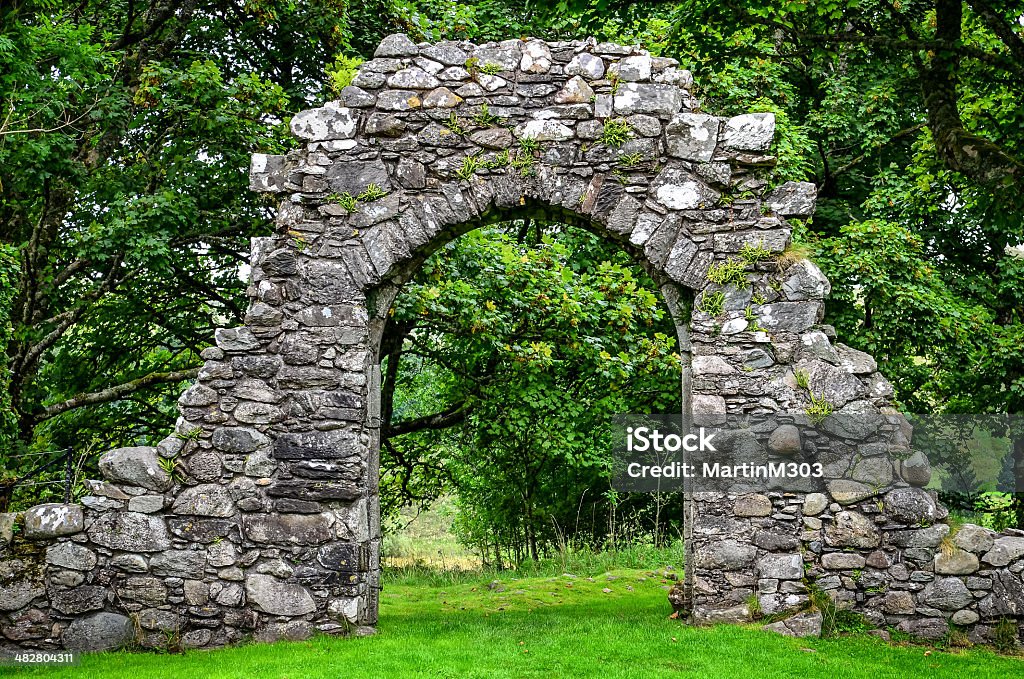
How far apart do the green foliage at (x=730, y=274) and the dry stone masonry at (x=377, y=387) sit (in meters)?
0.01

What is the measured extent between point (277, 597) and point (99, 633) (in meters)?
1.21

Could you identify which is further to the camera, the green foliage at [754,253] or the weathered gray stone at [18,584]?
the green foliage at [754,253]

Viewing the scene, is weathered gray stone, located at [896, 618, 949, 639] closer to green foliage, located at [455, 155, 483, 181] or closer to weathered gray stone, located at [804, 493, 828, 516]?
weathered gray stone, located at [804, 493, 828, 516]

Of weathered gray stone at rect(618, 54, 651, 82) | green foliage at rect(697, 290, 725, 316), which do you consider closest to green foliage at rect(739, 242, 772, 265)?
green foliage at rect(697, 290, 725, 316)

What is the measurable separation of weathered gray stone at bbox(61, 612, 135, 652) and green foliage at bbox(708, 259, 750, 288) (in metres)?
4.81

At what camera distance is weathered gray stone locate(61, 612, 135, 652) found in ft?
18.5

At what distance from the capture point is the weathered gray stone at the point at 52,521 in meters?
5.73

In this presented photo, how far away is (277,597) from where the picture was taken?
19.0 ft

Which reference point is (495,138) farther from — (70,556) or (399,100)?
(70,556)

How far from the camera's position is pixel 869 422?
5.82 meters

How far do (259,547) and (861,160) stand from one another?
9644 mm

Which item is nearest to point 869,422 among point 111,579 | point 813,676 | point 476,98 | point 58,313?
point 813,676

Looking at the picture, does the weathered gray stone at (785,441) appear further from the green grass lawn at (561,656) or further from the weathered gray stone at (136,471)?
the weathered gray stone at (136,471)

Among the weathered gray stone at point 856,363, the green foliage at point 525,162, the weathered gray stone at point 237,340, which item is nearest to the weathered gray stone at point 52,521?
the weathered gray stone at point 237,340
